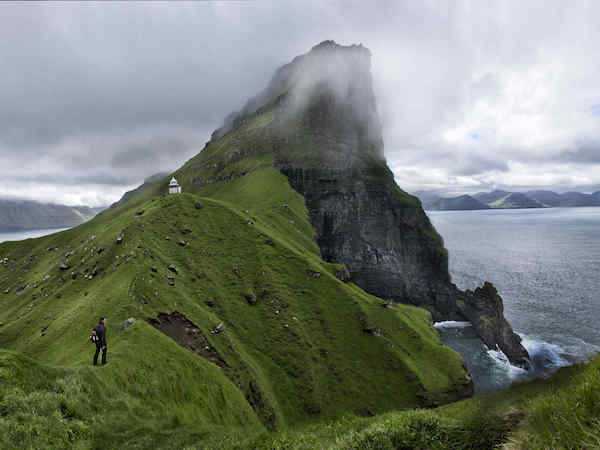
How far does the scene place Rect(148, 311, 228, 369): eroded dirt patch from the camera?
42.1 meters

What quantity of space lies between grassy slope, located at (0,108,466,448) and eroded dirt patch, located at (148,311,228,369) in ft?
4.66

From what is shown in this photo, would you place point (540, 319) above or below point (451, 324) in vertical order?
above

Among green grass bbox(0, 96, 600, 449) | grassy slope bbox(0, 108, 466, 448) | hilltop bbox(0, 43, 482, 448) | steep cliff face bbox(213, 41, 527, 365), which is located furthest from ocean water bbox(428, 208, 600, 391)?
grassy slope bbox(0, 108, 466, 448)

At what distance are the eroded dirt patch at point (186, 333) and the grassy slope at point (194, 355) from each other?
1420 millimetres

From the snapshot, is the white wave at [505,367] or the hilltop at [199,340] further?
the white wave at [505,367]

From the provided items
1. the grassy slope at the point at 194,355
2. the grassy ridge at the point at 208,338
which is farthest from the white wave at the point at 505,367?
the grassy slope at the point at 194,355

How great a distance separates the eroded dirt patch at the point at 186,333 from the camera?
42.1m

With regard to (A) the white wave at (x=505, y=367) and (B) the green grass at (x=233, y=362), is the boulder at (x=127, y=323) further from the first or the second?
(A) the white wave at (x=505, y=367)

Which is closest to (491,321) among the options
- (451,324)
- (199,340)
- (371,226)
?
(451,324)

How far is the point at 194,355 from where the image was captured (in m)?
39.1

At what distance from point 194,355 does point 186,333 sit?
6045 millimetres

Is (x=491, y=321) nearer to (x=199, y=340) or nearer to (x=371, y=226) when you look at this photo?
(x=371, y=226)

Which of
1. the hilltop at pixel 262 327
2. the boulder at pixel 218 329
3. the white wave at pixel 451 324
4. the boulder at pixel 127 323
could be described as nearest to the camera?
the hilltop at pixel 262 327

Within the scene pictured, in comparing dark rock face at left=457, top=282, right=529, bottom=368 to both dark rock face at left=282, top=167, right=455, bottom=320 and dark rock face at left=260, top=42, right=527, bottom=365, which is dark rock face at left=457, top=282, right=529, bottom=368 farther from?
dark rock face at left=282, top=167, right=455, bottom=320
